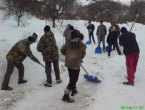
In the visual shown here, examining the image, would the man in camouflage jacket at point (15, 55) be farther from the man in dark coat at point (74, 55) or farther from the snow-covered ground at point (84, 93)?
the man in dark coat at point (74, 55)

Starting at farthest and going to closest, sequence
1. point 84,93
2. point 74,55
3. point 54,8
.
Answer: point 54,8 < point 84,93 < point 74,55

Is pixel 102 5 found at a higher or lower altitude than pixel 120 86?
higher

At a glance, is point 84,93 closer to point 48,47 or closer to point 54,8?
point 48,47

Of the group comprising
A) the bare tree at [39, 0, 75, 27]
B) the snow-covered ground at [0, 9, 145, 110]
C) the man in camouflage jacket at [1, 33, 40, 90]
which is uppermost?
the bare tree at [39, 0, 75, 27]

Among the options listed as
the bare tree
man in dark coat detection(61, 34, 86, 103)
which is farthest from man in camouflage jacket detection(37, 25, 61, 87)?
the bare tree

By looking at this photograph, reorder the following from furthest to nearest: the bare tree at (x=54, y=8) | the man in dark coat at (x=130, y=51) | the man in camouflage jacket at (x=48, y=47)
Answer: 1. the bare tree at (x=54, y=8)
2. the man in camouflage jacket at (x=48, y=47)
3. the man in dark coat at (x=130, y=51)

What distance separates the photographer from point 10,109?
2545 mm

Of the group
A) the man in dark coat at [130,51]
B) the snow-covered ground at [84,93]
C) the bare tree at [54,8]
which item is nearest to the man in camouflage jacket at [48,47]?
the snow-covered ground at [84,93]

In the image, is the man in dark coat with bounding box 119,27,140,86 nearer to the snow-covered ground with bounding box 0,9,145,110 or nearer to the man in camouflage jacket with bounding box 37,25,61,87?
the snow-covered ground with bounding box 0,9,145,110

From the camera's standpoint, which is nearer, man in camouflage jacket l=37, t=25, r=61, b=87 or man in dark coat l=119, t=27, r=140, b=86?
man in dark coat l=119, t=27, r=140, b=86

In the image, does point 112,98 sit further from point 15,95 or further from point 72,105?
point 15,95

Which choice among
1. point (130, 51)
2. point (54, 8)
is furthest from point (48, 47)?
point (54, 8)

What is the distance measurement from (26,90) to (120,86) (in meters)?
2.49

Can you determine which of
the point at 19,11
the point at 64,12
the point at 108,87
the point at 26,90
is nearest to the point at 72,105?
the point at 108,87
